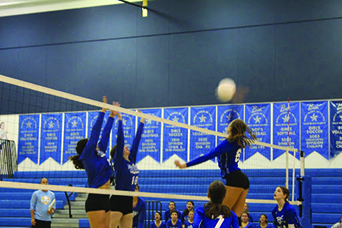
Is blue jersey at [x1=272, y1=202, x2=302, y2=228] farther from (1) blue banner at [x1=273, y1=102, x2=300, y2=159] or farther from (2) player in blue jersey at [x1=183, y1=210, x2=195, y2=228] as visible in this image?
(1) blue banner at [x1=273, y1=102, x2=300, y2=159]

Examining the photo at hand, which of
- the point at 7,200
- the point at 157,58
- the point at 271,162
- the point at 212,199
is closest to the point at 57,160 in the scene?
the point at 7,200

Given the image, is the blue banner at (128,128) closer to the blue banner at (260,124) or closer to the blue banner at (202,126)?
the blue banner at (202,126)

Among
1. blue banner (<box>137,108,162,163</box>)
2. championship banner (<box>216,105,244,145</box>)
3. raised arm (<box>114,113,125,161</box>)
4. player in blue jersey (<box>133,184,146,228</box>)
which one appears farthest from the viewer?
blue banner (<box>137,108,162,163</box>)

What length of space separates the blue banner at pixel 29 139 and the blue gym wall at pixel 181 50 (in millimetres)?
1778

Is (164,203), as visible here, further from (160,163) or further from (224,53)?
(224,53)

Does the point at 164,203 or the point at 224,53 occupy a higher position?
the point at 224,53

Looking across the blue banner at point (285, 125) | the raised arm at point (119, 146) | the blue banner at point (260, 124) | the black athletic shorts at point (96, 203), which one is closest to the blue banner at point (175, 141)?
the blue banner at point (260, 124)

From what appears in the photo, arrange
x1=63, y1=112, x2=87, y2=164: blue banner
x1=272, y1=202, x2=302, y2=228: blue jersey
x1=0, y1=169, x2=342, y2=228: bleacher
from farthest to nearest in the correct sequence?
1. x1=63, y1=112, x2=87, y2=164: blue banner
2. x1=0, y1=169, x2=342, y2=228: bleacher
3. x1=272, y1=202, x2=302, y2=228: blue jersey

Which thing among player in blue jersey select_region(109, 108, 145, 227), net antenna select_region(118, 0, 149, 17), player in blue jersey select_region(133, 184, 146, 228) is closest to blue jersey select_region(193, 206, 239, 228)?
player in blue jersey select_region(109, 108, 145, 227)

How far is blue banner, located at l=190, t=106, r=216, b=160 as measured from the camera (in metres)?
18.1

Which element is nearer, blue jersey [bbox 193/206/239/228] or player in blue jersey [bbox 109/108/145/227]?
blue jersey [bbox 193/206/239/228]

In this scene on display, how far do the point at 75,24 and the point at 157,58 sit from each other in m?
4.21

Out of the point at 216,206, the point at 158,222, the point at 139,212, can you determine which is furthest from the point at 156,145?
the point at 216,206

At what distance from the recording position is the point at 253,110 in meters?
17.9
